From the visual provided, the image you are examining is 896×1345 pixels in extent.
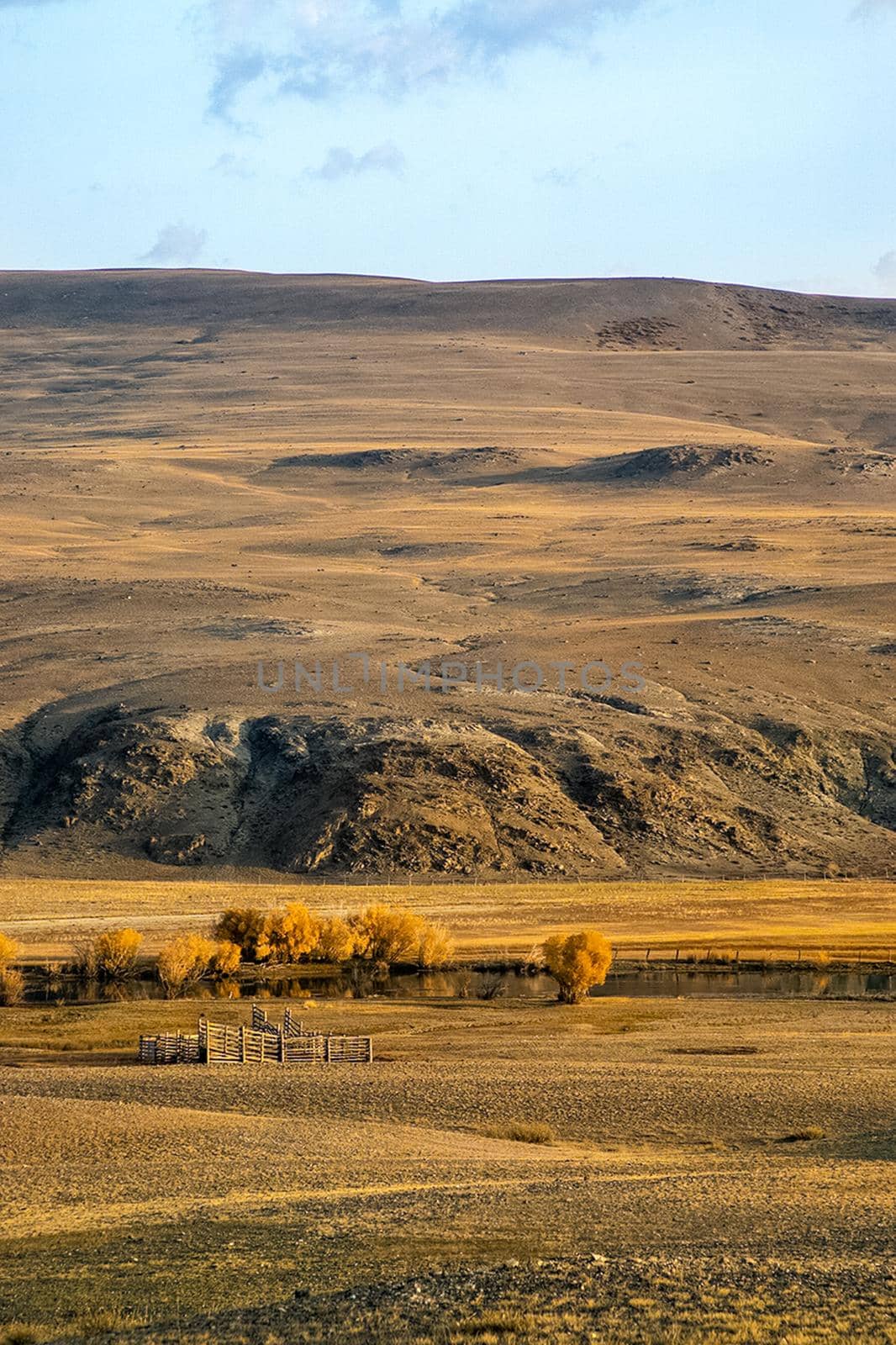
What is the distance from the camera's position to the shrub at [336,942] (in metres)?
46.3

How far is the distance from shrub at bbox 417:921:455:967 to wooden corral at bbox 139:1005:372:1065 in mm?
14945

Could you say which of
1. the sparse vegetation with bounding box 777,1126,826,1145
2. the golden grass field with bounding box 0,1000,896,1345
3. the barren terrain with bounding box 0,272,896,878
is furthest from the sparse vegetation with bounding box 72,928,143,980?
the sparse vegetation with bounding box 777,1126,826,1145

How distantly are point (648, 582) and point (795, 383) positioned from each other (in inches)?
3695

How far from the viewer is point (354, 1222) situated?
16.3m

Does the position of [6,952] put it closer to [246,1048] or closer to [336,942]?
[336,942]

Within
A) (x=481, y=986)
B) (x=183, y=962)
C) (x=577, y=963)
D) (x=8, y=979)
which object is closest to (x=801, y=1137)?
(x=577, y=963)

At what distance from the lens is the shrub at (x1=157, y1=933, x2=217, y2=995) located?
41.0 metres

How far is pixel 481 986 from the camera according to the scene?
42531 mm

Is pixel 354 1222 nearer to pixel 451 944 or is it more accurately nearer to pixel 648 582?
pixel 451 944

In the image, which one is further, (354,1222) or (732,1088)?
(732,1088)

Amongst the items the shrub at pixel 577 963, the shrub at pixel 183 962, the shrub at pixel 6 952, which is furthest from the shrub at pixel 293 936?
the shrub at pixel 577 963

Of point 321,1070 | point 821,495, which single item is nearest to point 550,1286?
point 321,1070

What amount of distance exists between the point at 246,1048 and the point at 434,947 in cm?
1612

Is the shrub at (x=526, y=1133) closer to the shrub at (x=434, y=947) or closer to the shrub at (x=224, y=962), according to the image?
the shrub at (x=224, y=962)
